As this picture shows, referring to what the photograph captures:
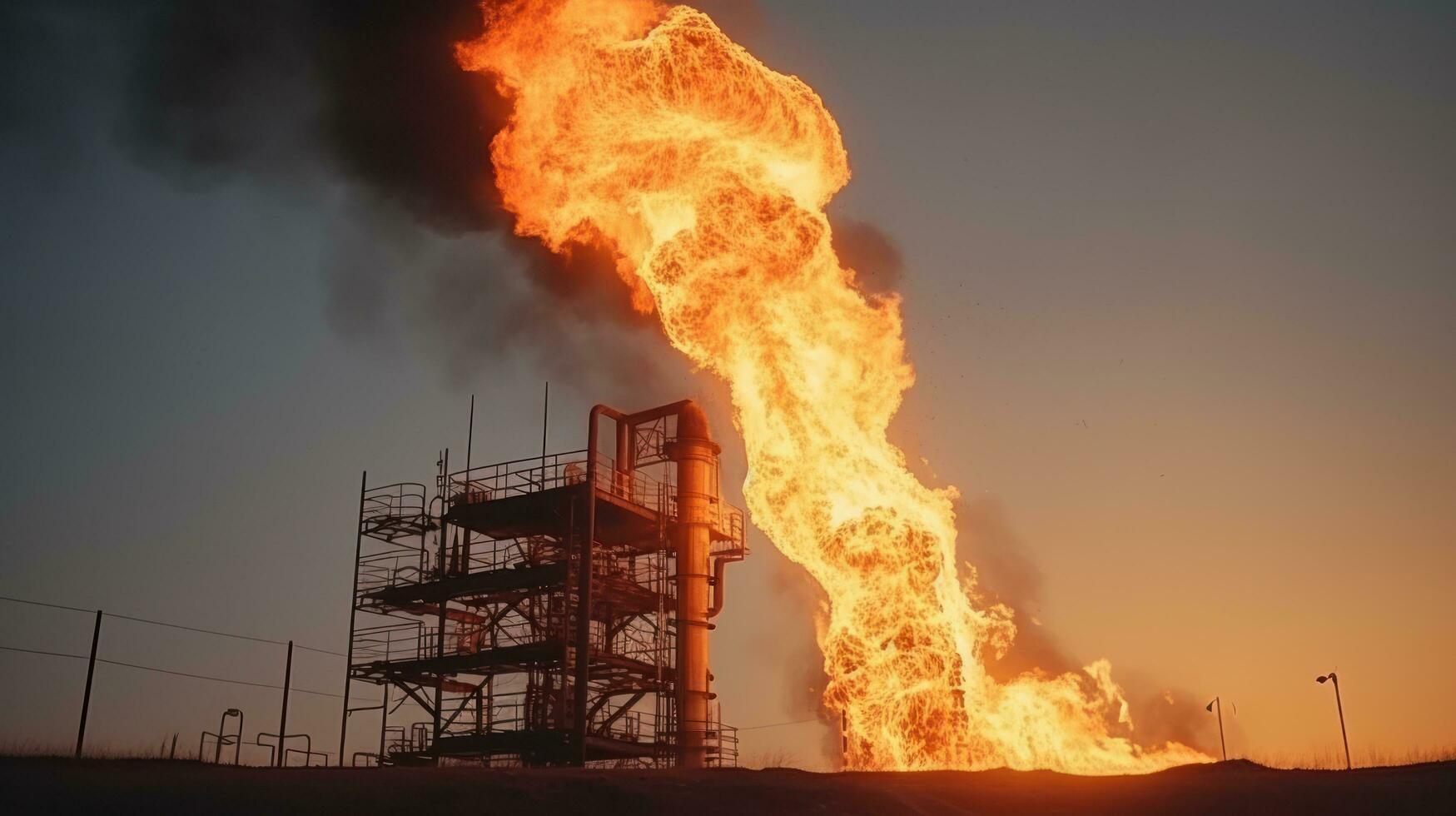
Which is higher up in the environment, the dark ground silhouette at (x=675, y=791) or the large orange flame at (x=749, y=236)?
the large orange flame at (x=749, y=236)

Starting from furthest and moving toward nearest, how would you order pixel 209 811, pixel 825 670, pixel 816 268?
pixel 816 268, pixel 825 670, pixel 209 811

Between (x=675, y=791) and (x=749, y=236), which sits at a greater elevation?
(x=749, y=236)

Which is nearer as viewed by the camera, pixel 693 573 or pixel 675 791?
pixel 675 791

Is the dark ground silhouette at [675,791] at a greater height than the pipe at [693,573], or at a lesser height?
lesser

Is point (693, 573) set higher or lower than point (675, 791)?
higher

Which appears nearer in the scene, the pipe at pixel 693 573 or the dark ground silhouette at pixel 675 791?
the dark ground silhouette at pixel 675 791

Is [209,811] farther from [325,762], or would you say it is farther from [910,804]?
[325,762]

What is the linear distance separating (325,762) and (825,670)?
16.2 m

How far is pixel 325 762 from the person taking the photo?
42.5 metres

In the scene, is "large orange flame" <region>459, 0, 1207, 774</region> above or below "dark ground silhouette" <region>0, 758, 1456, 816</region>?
above

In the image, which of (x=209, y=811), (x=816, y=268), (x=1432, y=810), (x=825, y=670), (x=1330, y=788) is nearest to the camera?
(x=209, y=811)

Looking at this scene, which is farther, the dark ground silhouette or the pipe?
the pipe

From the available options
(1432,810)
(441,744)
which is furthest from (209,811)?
(441,744)

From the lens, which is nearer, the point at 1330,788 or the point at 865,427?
the point at 1330,788
